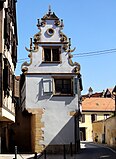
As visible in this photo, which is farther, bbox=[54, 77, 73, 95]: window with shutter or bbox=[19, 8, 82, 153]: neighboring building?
bbox=[54, 77, 73, 95]: window with shutter

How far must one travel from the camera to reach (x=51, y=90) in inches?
1355

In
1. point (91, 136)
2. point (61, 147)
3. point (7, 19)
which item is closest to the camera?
point (7, 19)

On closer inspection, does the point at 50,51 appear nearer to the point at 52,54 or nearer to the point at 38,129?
the point at 52,54

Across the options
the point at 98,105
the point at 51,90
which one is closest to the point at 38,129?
the point at 51,90

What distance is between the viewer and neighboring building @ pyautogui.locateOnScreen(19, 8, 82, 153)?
33938 mm

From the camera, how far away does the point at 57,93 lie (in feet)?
113

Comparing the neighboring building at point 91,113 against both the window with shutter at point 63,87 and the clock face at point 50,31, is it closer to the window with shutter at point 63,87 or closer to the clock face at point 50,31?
the window with shutter at point 63,87

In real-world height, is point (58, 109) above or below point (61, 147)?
above

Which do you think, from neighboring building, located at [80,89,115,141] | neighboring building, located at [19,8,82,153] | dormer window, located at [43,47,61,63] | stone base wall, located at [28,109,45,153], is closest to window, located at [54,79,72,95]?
neighboring building, located at [19,8,82,153]

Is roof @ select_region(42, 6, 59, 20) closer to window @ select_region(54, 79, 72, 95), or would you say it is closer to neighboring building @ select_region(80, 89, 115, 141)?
window @ select_region(54, 79, 72, 95)

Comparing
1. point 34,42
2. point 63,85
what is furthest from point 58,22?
point 63,85

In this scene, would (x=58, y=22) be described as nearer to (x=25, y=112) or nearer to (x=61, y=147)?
(x=25, y=112)

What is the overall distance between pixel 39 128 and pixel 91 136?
45.1 meters

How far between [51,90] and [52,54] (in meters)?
3.22
